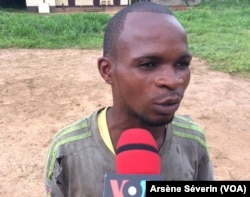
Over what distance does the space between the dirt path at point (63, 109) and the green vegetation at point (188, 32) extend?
62 cm

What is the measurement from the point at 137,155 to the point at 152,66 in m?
0.26

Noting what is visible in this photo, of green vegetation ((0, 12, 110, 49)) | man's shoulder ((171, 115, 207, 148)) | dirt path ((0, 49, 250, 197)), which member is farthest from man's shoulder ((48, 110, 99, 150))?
green vegetation ((0, 12, 110, 49))

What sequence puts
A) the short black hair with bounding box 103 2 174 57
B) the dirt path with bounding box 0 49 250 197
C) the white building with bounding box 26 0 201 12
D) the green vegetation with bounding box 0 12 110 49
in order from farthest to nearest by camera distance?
the white building with bounding box 26 0 201 12, the green vegetation with bounding box 0 12 110 49, the dirt path with bounding box 0 49 250 197, the short black hair with bounding box 103 2 174 57

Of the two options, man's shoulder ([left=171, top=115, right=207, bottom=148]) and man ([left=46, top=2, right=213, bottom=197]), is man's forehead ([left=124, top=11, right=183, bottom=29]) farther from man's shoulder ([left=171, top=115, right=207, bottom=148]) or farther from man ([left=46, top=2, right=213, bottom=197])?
man's shoulder ([left=171, top=115, right=207, bottom=148])

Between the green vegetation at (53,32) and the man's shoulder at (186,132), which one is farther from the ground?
the man's shoulder at (186,132)

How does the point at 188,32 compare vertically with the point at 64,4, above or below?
below

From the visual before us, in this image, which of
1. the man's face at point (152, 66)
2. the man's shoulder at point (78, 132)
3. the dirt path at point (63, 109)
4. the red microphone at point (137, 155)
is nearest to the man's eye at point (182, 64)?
the man's face at point (152, 66)

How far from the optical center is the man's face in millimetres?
1011

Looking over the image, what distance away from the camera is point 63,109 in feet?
16.8

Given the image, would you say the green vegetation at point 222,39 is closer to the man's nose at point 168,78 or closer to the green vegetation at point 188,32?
the green vegetation at point 188,32

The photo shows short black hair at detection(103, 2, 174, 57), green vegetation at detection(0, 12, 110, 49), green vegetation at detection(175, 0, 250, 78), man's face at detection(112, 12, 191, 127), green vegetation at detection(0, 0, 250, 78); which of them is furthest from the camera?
green vegetation at detection(0, 12, 110, 49)

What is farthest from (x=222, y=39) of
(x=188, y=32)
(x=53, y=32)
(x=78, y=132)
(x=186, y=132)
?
(x=78, y=132)

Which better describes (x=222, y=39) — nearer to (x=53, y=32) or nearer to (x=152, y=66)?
(x=53, y=32)

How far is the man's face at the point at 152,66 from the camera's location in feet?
3.32
